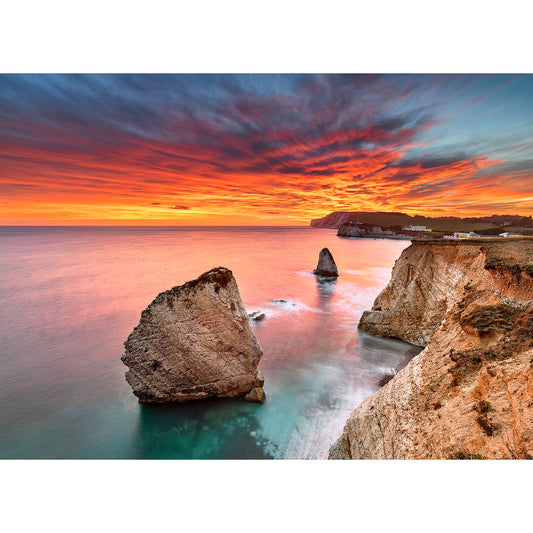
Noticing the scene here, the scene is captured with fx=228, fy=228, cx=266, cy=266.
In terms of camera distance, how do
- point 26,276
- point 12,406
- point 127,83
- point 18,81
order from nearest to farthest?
1. point 18,81
2. point 127,83
3. point 12,406
4. point 26,276

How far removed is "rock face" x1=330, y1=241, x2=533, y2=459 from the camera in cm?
339

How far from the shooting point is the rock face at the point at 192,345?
7.95m

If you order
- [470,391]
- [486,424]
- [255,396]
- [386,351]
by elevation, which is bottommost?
[255,396]

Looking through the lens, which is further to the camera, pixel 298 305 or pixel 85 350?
pixel 298 305

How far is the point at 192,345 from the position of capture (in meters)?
8.17

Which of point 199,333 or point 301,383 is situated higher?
point 199,333

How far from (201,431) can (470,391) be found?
7.39 m

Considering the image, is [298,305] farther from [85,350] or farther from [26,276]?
[26,276]

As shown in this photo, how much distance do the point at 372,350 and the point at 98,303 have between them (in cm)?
2145

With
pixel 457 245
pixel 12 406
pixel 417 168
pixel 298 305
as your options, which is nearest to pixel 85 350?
pixel 12 406

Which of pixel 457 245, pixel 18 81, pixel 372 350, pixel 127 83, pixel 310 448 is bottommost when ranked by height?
pixel 310 448

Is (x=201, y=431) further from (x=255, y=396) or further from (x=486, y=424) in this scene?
(x=486, y=424)

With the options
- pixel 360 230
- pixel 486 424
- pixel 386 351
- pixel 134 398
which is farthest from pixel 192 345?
pixel 360 230

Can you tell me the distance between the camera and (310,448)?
7117mm
